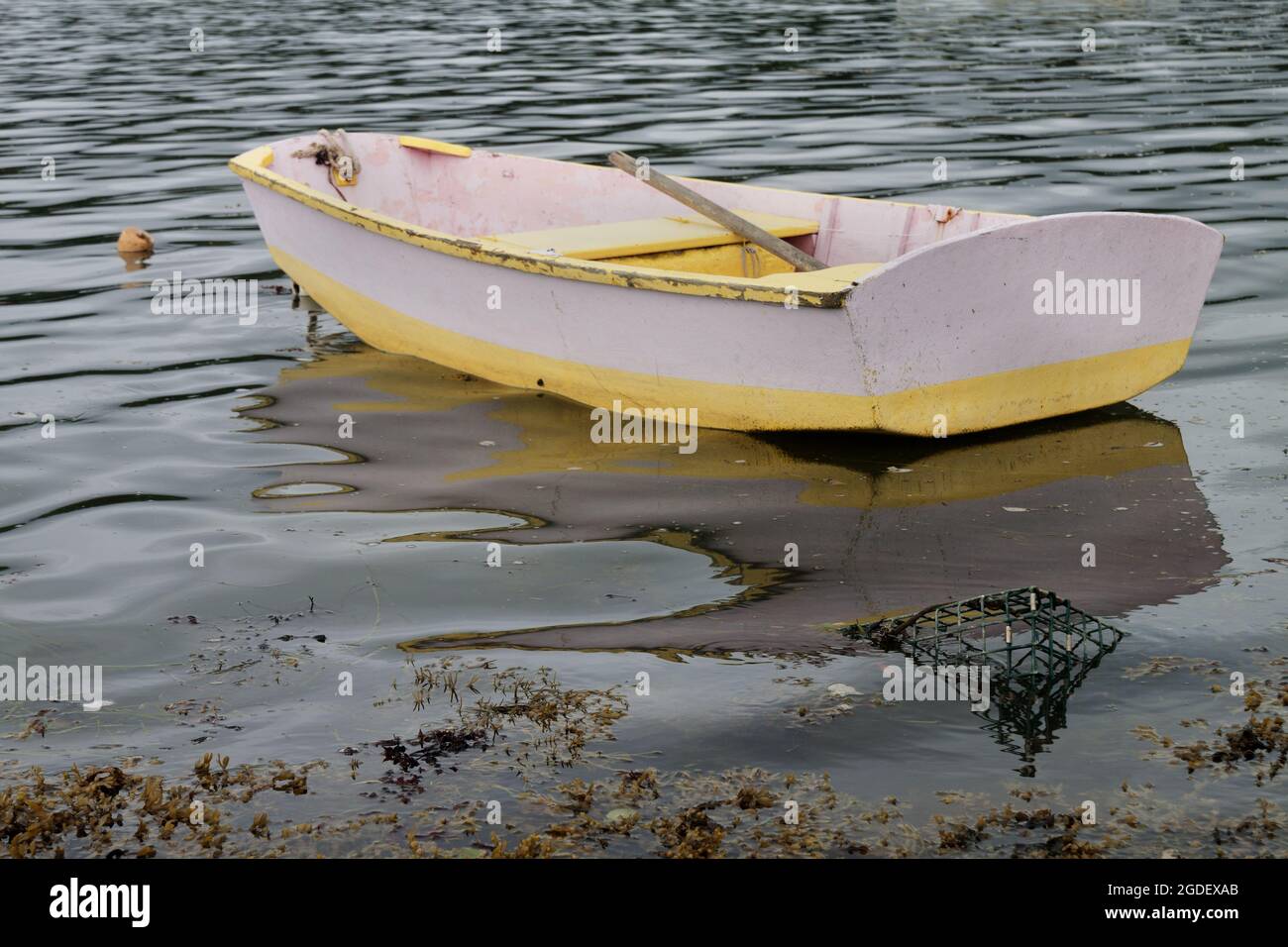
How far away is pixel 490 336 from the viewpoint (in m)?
8.68

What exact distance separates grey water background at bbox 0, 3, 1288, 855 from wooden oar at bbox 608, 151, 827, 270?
4.53ft

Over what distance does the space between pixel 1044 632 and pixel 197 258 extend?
30.6ft

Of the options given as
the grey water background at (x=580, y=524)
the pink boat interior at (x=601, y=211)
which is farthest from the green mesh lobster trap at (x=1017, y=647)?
the pink boat interior at (x=601, y=211)

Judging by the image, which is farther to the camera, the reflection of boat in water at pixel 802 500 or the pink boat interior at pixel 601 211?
the pink boat interior at pixel 601 211

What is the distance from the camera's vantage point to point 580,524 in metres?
6.97

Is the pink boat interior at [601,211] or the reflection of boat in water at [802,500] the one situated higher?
the pink boat interior at [601,211]

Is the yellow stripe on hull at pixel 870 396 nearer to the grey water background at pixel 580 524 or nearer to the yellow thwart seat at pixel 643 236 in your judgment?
the grey water background at pixel 580 524

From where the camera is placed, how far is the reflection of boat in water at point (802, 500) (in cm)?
597

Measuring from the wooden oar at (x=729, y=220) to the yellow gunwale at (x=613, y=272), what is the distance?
61 centimetres

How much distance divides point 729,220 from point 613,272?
159 centimetres

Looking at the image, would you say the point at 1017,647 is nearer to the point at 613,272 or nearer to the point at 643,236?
the point at 613,272

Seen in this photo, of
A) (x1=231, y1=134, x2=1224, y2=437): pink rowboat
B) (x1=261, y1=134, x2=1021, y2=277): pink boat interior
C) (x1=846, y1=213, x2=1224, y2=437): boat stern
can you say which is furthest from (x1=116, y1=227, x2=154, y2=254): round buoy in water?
(x1=846, y1=213, x2=1224, y2=437): boat stern
